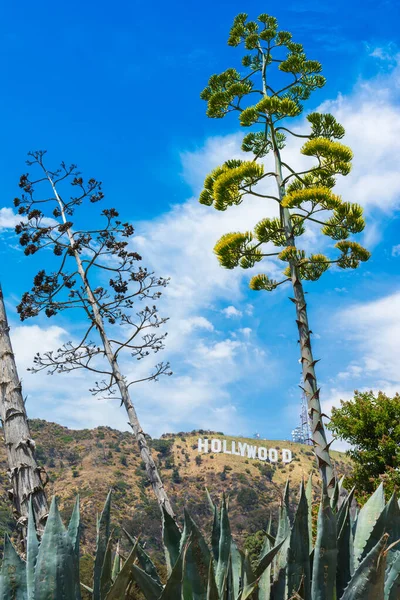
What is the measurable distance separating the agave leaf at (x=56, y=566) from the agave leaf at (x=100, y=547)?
126 mm

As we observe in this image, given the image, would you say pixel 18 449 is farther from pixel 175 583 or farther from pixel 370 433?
pixel 370 433

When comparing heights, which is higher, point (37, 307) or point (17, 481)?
point (37, 307)

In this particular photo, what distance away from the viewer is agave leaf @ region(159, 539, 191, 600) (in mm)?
1251

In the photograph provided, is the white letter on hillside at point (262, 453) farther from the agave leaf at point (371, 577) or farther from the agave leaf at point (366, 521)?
the agave leaf at point (371, 577)

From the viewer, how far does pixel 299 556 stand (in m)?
1.55

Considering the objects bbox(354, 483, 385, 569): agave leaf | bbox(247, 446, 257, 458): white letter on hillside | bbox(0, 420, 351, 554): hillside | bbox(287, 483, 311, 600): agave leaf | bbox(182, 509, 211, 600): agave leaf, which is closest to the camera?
bbox(182, 509, 211, 600): agave leaf

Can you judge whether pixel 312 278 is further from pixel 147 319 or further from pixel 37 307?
pixel 37 307

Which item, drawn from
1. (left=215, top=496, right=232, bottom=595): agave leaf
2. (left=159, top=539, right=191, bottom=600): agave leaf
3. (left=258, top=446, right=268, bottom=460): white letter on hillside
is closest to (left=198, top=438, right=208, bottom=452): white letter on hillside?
(left=258, top=446, right=268, bottom=460): white letter on hillside

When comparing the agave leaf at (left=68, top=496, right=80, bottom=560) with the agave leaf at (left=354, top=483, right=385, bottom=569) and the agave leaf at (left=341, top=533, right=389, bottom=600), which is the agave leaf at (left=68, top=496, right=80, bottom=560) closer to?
the agave leaf at (left=341, top=533, right=389, bottom=600)

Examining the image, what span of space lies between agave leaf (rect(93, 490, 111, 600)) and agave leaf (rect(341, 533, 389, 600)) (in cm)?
67

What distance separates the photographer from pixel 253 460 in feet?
247

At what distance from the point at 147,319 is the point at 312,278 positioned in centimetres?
319

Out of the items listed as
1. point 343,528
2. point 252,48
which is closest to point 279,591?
point 343,528

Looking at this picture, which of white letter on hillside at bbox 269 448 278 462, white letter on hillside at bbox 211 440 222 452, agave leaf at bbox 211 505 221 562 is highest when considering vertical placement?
white letter on hillside at bbox 211 440 222 452
